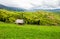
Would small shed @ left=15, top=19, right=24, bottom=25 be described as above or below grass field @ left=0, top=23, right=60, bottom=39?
above

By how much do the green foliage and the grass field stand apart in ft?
0.61

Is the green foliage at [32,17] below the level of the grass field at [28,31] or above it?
above

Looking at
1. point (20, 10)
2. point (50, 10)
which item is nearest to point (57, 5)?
point (50, 10)

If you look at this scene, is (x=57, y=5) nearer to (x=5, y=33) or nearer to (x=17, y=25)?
(x=17, y=25)

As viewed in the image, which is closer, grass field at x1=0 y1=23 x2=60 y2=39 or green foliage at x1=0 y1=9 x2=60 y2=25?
grass field at x1=0 y1=23 x2=60 y2=39

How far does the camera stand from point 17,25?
6215 mm

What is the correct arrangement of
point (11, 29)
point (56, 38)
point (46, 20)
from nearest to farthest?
point (56, 38) → point (11, 29) → point (46, 20)

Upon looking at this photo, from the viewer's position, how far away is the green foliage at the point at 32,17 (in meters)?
6.19

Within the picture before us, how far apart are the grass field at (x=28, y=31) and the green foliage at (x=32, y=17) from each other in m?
0.19

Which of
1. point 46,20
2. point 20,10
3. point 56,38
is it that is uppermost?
point 20,10

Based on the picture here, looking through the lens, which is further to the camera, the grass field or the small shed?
the small shed

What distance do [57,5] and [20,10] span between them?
53.0 inches

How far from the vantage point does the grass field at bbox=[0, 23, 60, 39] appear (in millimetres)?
5248

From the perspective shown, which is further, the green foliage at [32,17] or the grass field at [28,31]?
the green foliage at [32,17]
